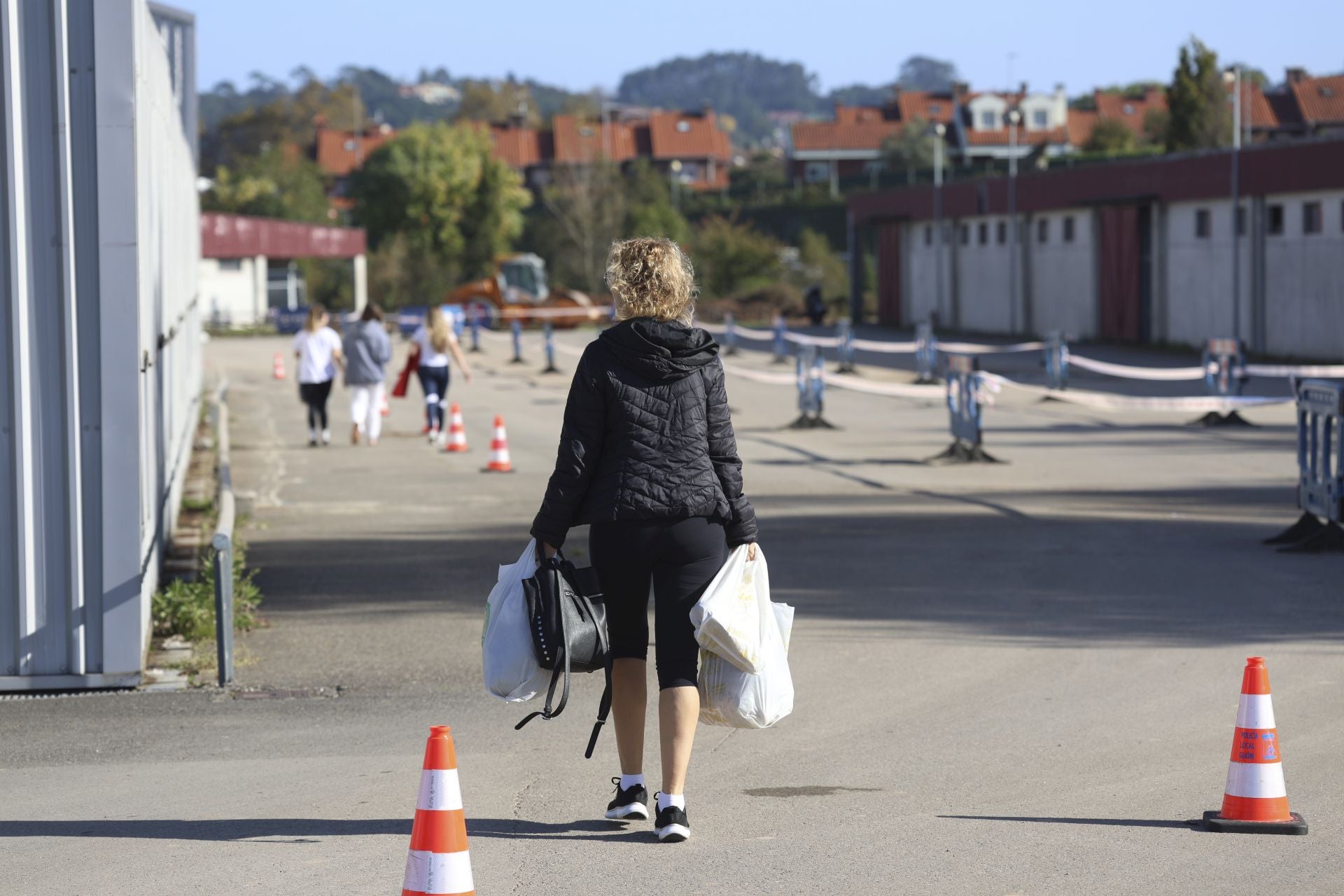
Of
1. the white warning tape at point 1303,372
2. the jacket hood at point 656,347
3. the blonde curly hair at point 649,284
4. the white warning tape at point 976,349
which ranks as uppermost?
the blonde curly hair at point 649,284

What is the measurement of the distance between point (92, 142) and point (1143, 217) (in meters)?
38.8

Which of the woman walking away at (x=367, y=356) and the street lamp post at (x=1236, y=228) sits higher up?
the street lamp post at (x=1236, y=228)

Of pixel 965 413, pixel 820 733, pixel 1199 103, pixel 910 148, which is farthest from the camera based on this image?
pixel 910 148

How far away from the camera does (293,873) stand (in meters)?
5.26

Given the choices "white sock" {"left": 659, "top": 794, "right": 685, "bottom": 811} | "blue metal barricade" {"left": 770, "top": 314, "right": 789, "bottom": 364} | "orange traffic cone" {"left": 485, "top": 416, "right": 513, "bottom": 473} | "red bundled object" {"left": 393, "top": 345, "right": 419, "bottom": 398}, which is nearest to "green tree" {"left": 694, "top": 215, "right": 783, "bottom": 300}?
"blue metal barricade" {"left": 770, "top": 314, "right": 789, "bottom": 364}

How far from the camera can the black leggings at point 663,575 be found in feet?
17.9

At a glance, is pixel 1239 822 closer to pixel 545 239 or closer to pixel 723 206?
pixel 545 239

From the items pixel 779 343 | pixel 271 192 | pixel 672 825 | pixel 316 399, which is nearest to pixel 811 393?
pixel 316 399

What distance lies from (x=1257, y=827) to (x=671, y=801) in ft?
6.11

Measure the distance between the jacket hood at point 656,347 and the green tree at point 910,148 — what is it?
10321cm

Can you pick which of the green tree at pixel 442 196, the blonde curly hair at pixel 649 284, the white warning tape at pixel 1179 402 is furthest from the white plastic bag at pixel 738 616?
the green tree at pixel 442 196

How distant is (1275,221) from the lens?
3753 cm

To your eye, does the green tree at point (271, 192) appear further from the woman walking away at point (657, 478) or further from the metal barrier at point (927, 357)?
the woman walking away at point (657, 478)

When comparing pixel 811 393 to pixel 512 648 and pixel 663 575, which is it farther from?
pixel 512 648
